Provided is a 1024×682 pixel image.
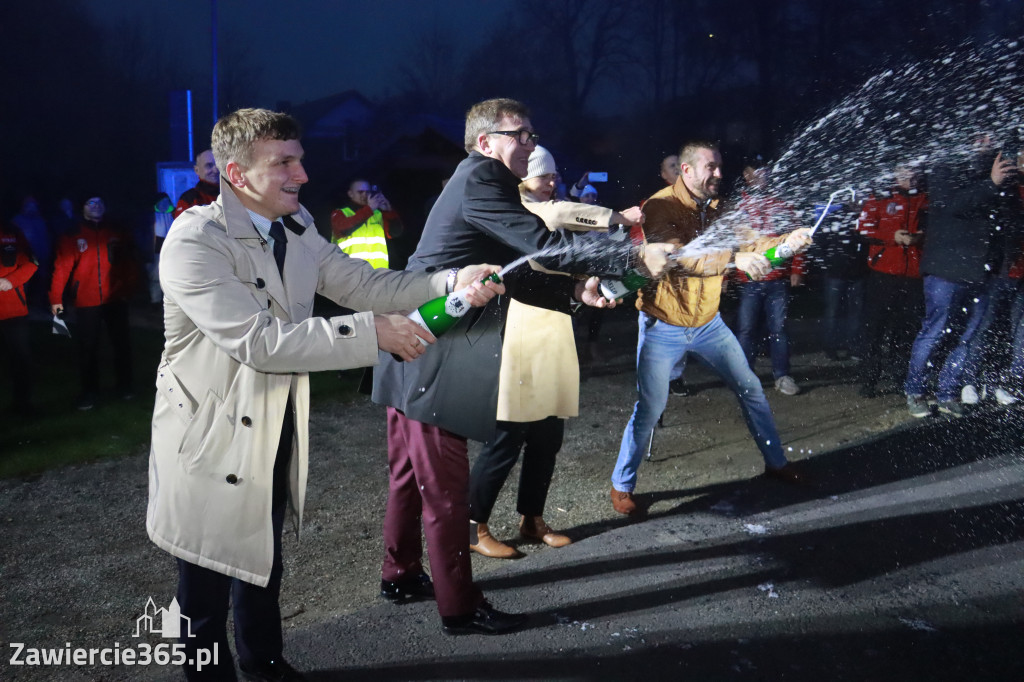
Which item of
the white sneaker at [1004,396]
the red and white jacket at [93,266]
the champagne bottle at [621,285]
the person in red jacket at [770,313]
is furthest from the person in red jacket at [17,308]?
the white sneaker at [1004,396]

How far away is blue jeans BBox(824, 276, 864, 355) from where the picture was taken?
9.38 meters

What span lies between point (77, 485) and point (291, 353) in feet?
12.6

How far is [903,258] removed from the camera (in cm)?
820

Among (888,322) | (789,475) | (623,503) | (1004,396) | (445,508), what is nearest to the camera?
(445,508)

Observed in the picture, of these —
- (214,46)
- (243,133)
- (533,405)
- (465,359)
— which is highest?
(214,46)

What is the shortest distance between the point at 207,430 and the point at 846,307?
28.7 feet

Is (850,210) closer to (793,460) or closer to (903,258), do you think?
(903,258)

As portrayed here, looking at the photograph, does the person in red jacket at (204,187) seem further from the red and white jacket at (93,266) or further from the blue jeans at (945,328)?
the blue jeans at (945,328)

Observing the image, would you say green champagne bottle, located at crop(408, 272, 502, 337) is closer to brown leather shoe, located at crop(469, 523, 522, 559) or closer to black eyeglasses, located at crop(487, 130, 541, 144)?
black eyeglasses, located at crop(487, 130, 541, 144)

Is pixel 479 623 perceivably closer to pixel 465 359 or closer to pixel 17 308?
pixel 465 359

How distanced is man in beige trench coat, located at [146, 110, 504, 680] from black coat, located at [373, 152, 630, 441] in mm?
670

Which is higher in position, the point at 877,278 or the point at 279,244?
the point at 279,244

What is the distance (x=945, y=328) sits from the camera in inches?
285

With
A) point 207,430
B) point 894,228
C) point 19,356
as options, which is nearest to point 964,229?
point 894,228
